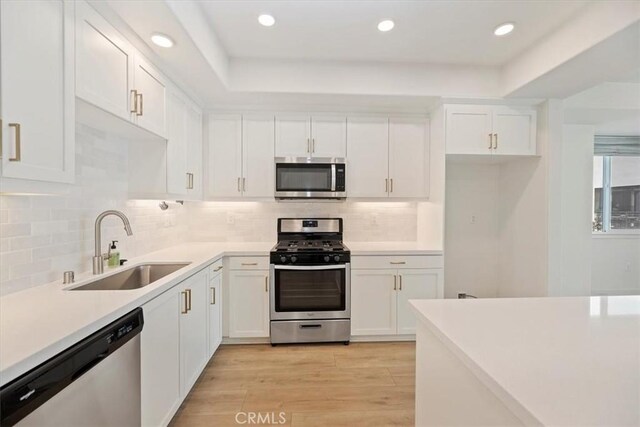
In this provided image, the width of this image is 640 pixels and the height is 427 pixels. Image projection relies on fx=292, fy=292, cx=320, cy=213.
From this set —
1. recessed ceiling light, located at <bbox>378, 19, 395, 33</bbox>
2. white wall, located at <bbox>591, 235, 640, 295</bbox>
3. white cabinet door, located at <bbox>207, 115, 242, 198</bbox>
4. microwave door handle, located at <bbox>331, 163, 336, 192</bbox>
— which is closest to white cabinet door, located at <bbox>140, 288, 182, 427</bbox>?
white cabinet door, located at <bbox>207, 115, 242, 198</bbox>

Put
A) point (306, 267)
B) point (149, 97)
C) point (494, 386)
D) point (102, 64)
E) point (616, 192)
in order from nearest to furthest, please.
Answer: point (494, 386) → point (102, 64) → point (149, 97) → point (306, 267) → point (616, 192)

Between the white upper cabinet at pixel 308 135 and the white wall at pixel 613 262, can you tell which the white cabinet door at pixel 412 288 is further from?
the white wall at pixel 613 262

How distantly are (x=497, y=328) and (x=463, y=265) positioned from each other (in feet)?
8.60

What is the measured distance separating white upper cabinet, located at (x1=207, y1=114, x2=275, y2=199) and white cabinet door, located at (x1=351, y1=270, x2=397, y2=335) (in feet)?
4.60

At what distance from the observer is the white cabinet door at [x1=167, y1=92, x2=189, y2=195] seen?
2336mm

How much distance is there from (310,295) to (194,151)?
1.81 metres

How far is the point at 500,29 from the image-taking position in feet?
7.21

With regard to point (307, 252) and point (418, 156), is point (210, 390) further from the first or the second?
point (418, 156)

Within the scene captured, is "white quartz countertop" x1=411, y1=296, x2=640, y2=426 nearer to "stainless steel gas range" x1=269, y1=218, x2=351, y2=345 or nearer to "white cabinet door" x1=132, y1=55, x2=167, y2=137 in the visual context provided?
"stainless steel gas range" x1=269, y1=218, x2=351, y2=345

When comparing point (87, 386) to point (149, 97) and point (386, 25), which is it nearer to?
point (149, 97)

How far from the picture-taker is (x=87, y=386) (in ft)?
3.68

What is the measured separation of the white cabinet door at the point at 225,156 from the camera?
121 inches

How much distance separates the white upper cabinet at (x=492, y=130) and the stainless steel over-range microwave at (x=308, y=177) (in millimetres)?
1143

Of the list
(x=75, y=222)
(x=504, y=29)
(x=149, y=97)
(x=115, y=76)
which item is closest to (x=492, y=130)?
(x=504, y=29)
